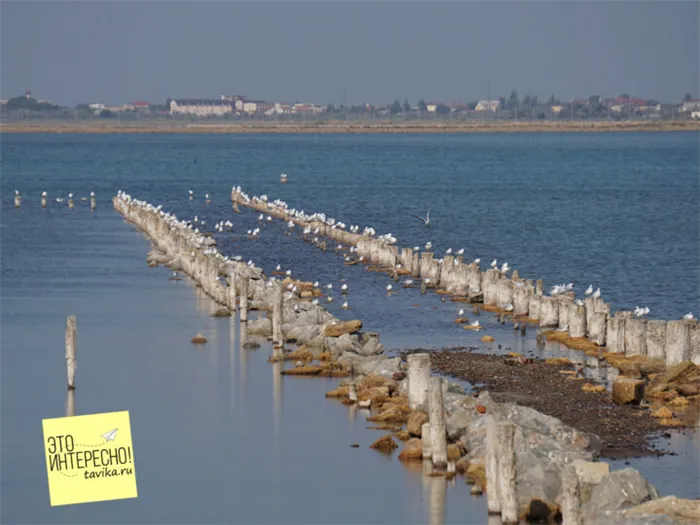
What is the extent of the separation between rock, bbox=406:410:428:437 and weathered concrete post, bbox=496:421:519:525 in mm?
4723

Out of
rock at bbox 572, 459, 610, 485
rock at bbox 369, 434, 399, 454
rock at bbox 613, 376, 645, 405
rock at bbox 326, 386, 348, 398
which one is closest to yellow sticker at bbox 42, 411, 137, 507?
rock at bbox 572, 459, 610, 485

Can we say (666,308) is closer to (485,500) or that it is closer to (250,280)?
(250,280)

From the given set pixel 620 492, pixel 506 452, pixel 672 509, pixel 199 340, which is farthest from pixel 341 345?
pixel 672 509

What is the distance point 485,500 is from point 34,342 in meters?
18.7

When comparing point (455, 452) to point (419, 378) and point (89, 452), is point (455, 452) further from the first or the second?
point (89, 452)

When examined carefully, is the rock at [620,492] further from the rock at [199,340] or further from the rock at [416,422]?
the rock at [199,340]

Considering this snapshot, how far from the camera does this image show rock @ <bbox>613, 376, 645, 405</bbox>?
31.8 meters

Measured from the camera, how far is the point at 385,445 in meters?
28.7

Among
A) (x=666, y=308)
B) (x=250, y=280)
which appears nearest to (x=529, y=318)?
(x=666, y=308)

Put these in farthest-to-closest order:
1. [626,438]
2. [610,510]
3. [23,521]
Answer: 1. [626,438]
2. [23,521]
3. [610,510]

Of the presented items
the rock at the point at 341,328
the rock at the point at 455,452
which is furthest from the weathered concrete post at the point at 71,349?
the rock at the point at 455,452

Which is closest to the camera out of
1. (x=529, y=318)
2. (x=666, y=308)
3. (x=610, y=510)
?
(x=610, y=510)

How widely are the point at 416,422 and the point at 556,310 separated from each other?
14259 millimetres

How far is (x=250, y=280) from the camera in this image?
49719 mm
